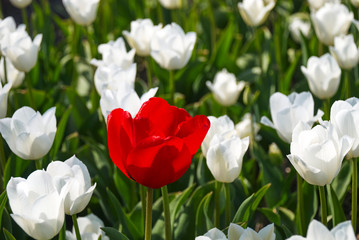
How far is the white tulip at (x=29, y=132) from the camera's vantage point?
1372 mm

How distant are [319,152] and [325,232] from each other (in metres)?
0.24

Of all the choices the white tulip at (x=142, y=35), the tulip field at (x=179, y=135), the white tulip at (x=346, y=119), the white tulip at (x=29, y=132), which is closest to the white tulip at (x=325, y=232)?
the tulip field at (x=179, y=135)

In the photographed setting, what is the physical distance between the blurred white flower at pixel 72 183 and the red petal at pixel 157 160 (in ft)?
0.42

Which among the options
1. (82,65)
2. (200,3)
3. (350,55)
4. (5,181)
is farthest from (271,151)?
(200,3)

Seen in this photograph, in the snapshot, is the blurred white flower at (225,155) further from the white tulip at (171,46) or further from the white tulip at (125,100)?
the white tulip at (171,46)

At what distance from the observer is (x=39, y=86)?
262 centimetres

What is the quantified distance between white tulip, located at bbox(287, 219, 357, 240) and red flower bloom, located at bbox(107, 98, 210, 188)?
26cm

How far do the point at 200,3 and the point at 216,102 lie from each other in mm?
1528

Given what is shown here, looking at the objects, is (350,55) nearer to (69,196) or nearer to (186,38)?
(186,38)

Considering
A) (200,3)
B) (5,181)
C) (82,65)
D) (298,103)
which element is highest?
(298,103)

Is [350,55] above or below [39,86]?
above

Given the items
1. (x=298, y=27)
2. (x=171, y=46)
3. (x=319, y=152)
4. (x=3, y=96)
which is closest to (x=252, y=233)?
(x=319, y=152)

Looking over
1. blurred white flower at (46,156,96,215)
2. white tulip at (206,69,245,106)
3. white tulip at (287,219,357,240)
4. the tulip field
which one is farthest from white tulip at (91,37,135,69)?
white tulip at (287,219,357,240)

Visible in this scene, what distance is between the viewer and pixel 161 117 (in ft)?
3.78
